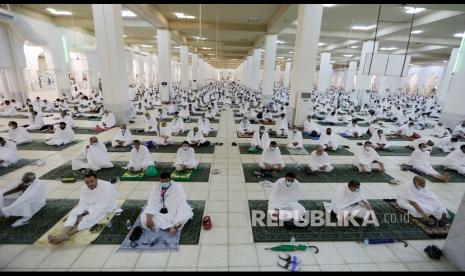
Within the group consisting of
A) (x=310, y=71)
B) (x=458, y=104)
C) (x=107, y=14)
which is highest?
(x=107, y=14)

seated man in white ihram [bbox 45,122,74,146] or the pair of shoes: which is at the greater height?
seated man in white ihram [bbox 45,122,74,146]

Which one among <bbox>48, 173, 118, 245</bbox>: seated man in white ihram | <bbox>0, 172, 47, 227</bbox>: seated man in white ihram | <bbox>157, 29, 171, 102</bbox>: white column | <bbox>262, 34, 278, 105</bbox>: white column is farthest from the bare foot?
<bbox>262, 34, 278, 105</bbox>: white column

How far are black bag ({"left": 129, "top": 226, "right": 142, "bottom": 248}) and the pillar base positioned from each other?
15187 mm

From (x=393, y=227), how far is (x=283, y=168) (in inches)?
129

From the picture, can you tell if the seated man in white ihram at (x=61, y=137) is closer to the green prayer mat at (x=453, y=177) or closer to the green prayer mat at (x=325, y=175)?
the green prayer mat at (x=325, y=175)

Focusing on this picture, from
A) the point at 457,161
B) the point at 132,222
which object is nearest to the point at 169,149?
the point at 132,222

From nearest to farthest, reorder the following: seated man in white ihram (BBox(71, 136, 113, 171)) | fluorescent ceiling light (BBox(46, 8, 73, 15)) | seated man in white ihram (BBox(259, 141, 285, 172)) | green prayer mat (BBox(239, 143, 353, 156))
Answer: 1. seated man in white ihram (BBox(71, 136, 113, 171))
2. seated man in white ihram (BBox(259, 141, 285, 172))
3. green prayer mat (BBox(239, 143, 353, 156))
4. fluorescent ceiling light (BBox(46, 8, 73, 15))

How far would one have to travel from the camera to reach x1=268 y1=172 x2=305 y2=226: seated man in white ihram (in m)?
5.05

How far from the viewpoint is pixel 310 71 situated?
40.1 ft

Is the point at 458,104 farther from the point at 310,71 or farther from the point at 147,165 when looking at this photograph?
the point at 147,165

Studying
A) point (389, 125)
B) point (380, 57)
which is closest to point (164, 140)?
point (380, 57)

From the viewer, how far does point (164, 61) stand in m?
19.7

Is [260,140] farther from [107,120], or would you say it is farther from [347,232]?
[107,120]

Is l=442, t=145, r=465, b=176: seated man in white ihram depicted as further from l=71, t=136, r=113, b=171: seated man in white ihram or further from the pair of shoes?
l=71, t=136, r=113, b=171: seated man in white ihram
